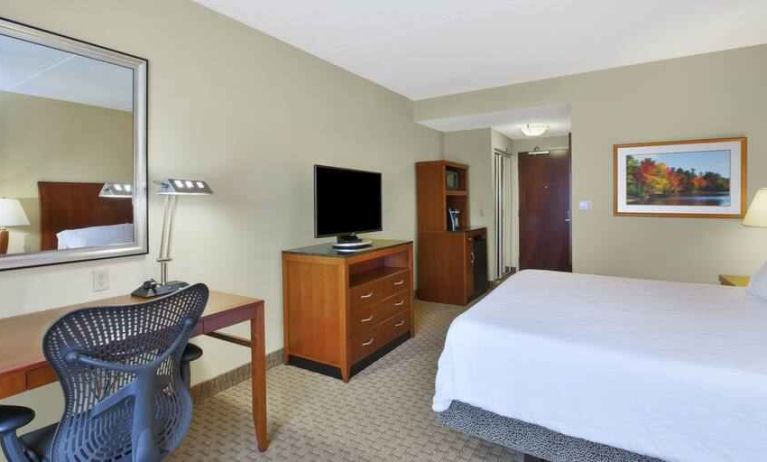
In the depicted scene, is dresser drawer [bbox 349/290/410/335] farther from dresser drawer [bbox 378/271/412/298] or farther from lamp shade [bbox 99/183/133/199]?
lamp shade [bbox 99/183/133/199]

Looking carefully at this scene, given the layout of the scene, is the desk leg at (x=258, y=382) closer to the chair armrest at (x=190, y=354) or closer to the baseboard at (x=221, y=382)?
the chair armrest at (x=190, y=354)

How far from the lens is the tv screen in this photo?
9.63 ft

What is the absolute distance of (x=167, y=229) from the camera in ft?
7.61

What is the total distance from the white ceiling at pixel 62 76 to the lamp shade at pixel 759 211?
4.01m

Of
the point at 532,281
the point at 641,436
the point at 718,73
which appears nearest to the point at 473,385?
the point at 641,436

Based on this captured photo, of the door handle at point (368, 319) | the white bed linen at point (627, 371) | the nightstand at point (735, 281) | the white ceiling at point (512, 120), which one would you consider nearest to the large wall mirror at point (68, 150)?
the door handle at point (368, 319)

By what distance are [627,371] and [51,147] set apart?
8.55ft

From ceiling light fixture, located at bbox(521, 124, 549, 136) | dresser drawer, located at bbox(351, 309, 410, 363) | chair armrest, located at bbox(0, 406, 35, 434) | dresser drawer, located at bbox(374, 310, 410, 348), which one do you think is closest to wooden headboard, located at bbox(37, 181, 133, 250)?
chair armrest, located at bbox(0, 406, 35, 434)

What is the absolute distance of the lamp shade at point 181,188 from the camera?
2094 mm

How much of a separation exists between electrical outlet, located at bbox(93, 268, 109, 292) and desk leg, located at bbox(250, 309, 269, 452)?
0.79 metres

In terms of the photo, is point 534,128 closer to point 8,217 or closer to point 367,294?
point 367,294

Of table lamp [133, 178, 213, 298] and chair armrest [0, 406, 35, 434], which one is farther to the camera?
table lamp [133, 178, 213, 298]

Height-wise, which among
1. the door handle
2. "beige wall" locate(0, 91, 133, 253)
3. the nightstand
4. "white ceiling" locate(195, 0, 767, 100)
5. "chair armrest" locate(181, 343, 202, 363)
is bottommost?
the door handle

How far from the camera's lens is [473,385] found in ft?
5.87
